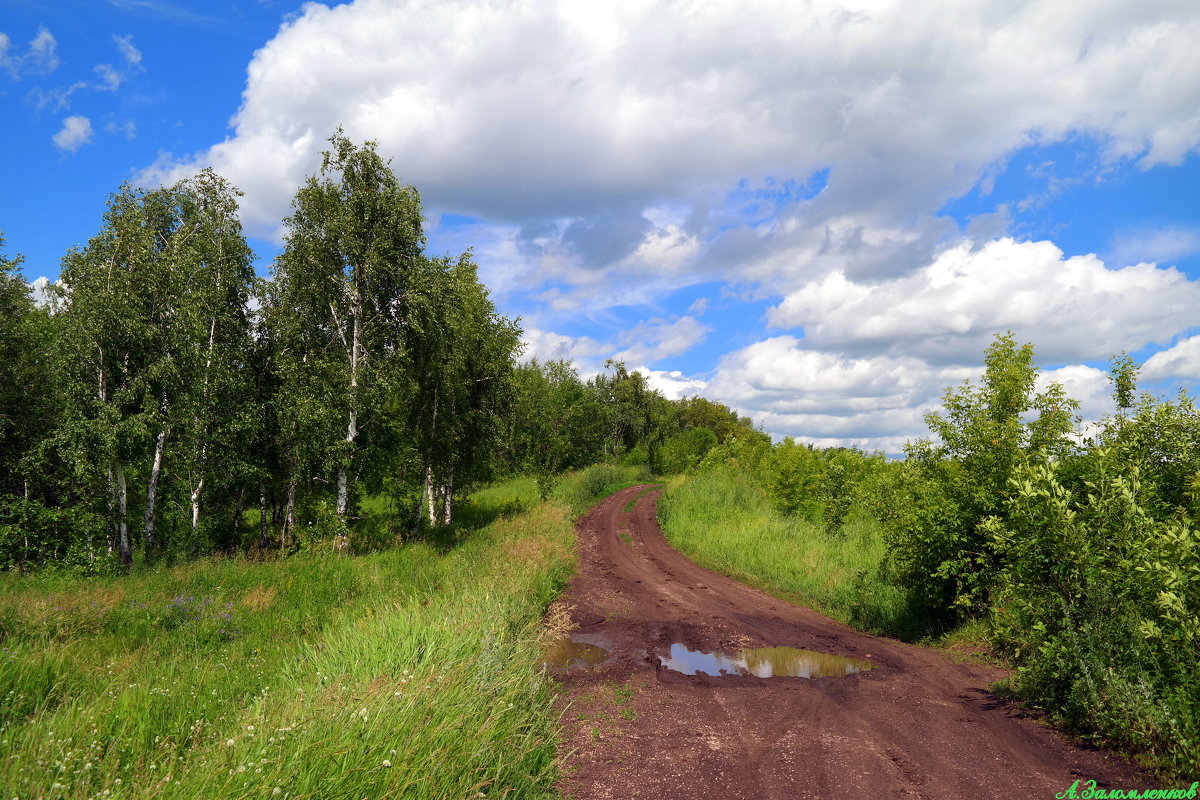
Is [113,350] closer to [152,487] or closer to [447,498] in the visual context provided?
[152,487]

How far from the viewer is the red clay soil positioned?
5922 mm

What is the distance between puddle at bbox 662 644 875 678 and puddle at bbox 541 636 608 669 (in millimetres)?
1306

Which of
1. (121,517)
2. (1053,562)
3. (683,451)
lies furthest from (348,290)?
(683,451)

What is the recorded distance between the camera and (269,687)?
6.94 metres

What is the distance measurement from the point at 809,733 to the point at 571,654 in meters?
5.21

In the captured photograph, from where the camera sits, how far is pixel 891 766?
6.28 metres

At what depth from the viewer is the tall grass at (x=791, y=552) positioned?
14.0 meters

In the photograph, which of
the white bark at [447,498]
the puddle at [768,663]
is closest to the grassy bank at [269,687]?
the puddle at [768,663]

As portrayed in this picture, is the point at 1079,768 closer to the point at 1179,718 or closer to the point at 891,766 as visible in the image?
the point at 1179,718

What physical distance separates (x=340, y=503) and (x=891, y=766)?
57.4ft

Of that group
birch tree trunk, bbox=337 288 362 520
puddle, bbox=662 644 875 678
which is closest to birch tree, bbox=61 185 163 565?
birch tree trunk, bbox=337 288 362 520

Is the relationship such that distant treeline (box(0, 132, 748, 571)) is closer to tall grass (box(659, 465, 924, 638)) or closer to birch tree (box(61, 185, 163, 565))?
birch tree (box(61, 185, 163, 565))

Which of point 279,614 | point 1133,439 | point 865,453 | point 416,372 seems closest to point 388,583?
point 279,614

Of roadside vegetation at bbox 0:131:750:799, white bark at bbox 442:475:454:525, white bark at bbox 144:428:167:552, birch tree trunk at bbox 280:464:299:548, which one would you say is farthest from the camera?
white bark at bbox 442:475:454:525
